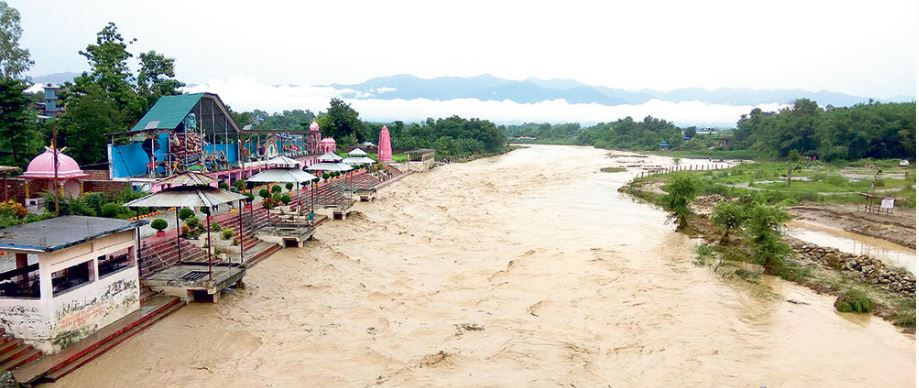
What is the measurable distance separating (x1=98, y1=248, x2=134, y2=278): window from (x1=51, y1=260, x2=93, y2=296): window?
0.80 feet

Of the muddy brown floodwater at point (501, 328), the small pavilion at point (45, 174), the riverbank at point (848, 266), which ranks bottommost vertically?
the muddy brown floodwater at point (501, 328)

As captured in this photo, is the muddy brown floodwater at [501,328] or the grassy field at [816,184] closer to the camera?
the muddy brown floodwater at [501,328]

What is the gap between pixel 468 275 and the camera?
1452 cm

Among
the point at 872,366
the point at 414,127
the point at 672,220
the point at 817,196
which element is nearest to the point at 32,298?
the point at 872,366

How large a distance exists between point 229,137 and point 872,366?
2691 cm

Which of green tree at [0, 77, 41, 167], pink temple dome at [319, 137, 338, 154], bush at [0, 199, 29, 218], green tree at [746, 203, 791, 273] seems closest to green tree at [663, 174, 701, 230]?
green tree at [746, 203, 791, 273]

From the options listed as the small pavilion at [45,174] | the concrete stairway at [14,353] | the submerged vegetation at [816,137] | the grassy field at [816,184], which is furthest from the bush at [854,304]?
the submerged vegetation at [816,137]

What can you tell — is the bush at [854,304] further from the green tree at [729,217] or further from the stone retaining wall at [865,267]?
the green tree at [729,217]

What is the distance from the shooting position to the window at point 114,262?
912cm

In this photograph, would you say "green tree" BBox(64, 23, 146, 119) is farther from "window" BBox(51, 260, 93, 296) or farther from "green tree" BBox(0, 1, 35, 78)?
"window" BBox(51, 260, 93, 296)

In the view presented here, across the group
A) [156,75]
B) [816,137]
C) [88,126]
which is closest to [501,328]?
[88,126]

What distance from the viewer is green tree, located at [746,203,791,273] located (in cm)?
1492

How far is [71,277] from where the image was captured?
27.9 ft

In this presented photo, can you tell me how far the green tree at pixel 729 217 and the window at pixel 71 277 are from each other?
16.6m
